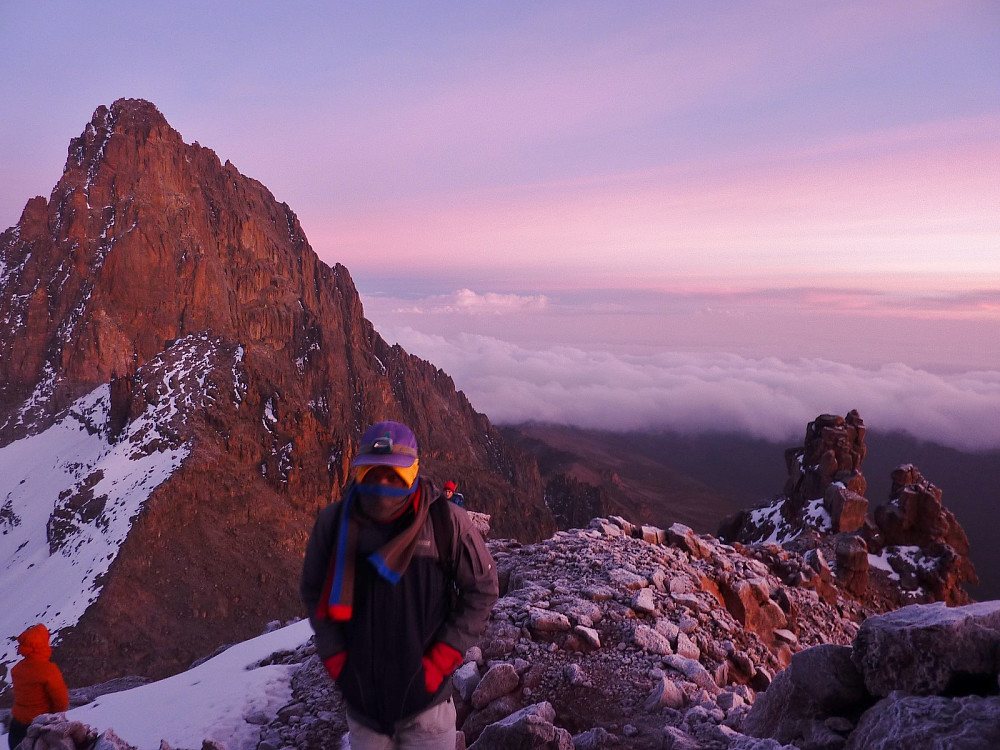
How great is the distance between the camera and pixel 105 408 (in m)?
125

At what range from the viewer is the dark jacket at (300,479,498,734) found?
15.2 feet

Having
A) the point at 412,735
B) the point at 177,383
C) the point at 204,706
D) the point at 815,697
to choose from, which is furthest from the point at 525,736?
the point at 177,383

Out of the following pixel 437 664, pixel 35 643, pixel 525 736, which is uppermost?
pixel 437 664

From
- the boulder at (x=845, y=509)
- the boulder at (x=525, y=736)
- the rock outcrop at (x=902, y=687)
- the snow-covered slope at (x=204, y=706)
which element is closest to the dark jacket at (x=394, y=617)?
the boulder at (x=525, y=736)

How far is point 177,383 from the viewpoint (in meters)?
117

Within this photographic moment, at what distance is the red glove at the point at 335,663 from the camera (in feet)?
15.4

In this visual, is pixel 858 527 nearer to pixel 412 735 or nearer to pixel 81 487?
A: pixel 412 735

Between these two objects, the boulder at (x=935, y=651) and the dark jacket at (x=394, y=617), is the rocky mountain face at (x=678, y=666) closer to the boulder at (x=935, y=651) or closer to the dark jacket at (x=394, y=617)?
the boulder at (x=935, y=651)

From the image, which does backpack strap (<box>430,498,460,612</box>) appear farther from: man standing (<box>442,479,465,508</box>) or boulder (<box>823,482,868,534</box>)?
boulder (<box>823,482,868,534</box>)

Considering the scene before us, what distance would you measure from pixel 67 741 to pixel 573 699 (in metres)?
6.66

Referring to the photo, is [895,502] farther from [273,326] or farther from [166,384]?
[273,326]

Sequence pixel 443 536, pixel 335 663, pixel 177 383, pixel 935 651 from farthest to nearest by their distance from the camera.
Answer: pixel 177 383 → pixel 935 651 → pixel 443 536 → pixel 335 663

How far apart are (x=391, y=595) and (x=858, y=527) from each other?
42101mm

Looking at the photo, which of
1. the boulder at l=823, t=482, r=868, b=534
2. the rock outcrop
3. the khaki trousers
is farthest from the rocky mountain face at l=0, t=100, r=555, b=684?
the rock outcrop
